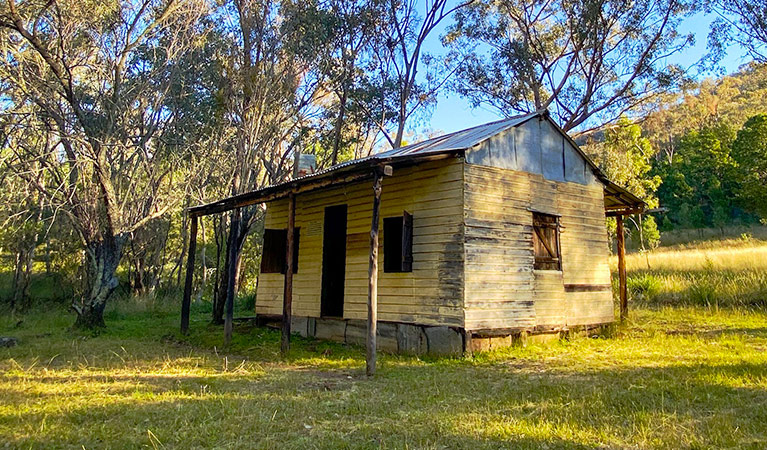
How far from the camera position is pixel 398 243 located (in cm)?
992

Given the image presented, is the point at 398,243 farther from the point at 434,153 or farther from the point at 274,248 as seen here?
the point at 274,248

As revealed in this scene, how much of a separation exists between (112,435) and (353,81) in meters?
17.4

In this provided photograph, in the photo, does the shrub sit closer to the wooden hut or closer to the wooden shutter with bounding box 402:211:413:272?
the wooden hut

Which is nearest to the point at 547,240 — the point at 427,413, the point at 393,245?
the point at 393,245

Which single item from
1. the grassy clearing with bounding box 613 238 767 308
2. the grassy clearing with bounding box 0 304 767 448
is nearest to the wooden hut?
the grassy clearing with bounding box 0 304 767 448

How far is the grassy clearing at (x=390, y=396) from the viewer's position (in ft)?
14.8

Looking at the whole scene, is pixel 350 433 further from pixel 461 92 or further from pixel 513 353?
pixel 461 92

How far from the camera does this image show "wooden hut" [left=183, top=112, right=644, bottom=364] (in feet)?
29.5

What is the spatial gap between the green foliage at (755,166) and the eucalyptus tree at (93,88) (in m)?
28.4

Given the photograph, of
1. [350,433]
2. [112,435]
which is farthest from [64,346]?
[350,433]

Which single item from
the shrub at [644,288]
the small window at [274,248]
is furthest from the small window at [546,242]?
the shrub at [644,288]

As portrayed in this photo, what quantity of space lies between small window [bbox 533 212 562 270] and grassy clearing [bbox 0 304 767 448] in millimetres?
1666

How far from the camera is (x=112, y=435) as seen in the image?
180 inches

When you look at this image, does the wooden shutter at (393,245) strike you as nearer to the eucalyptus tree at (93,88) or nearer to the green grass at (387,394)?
the green grass at (387,394)
